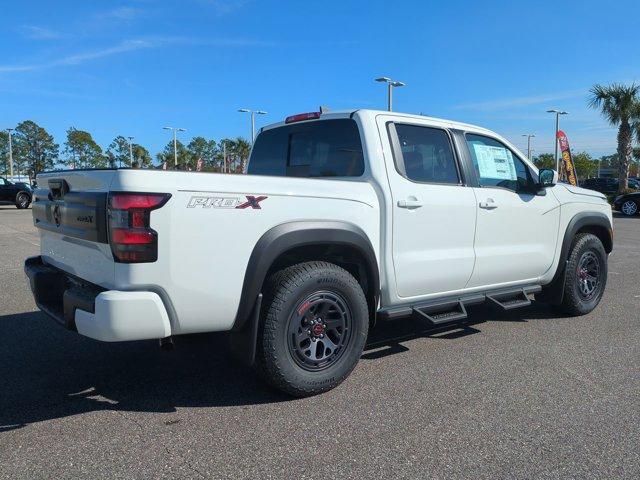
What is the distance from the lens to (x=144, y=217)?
2818 mm

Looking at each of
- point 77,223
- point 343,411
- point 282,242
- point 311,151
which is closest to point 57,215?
point 77,223

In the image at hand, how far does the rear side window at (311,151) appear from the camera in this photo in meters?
4.12

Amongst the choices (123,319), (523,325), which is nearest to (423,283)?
(523,325)

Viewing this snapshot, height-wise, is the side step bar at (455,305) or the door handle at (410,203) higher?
the door handle at (410,203)

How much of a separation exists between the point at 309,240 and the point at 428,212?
44.6 inches

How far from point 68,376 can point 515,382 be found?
3214 millimetres

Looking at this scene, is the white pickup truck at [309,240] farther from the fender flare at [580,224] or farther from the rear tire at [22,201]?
Answer: the rear tire at [22,201]

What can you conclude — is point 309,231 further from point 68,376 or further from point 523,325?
point 523,325

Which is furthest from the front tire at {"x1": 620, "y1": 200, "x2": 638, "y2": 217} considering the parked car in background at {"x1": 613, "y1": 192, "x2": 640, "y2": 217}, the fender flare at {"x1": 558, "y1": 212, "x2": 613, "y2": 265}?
the fender flare at {"x1": 558, "y1": 212, "x2": 613, "y2": 265}

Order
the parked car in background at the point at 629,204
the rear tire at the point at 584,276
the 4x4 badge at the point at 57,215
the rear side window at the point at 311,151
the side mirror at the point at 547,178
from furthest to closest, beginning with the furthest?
the parked car in background at the point at 629,204, the rear tire at the point at 584,276, the side mirror at the point at 547,178, the rear side window at the point at 311,151, the 4x4 badge at the point at 57,215

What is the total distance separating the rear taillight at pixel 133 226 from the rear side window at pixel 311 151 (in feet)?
5.59

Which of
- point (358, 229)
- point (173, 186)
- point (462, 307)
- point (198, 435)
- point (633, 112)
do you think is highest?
point (633, 112)

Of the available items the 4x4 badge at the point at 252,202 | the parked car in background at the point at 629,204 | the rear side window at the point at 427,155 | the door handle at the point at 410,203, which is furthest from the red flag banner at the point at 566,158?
the 4x4 badge at the point at 252,202

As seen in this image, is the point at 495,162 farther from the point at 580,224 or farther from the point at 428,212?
the point at 580,224
